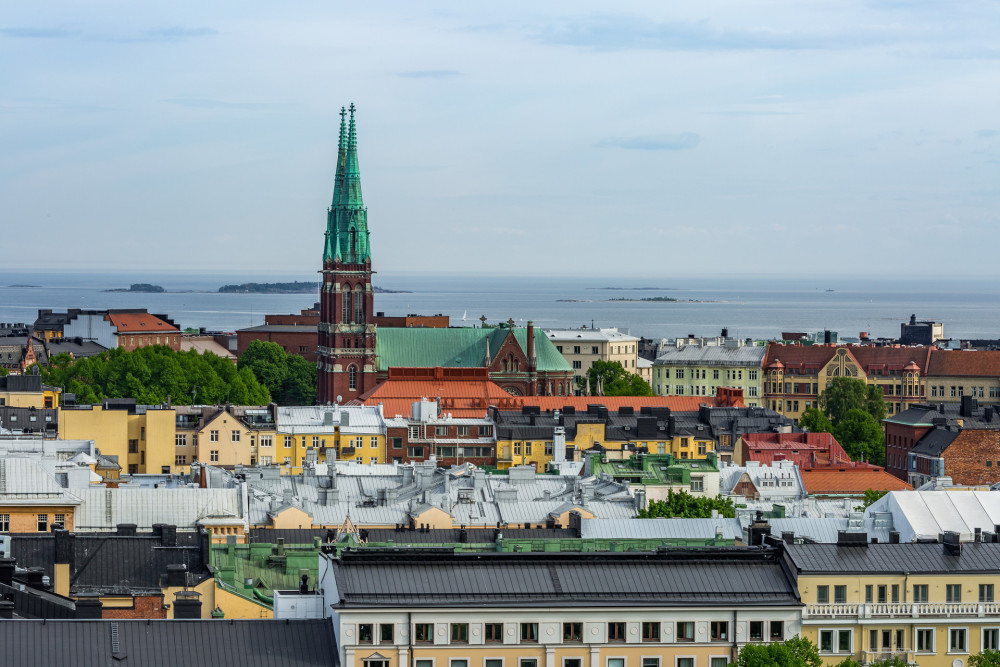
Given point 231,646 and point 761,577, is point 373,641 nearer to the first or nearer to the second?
point 231,646

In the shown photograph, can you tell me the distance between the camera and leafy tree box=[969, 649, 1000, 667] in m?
41.1

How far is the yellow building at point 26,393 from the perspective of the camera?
352ft

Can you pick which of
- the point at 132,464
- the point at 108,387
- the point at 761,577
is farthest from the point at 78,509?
the point at 108,387

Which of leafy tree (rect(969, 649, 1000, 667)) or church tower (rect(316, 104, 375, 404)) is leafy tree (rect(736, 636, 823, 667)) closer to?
leafy tree (rect(969, 649, 1000, 667))

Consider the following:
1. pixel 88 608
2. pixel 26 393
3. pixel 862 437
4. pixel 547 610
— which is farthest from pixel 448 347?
pixel 547 610

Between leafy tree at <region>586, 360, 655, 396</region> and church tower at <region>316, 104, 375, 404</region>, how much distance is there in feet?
56.4

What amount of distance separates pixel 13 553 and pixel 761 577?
19094 mm

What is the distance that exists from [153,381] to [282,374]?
3082 centimetres

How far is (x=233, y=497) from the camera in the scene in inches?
2645

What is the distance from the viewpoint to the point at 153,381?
456 ft

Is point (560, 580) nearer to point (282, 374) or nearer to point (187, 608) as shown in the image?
point (187, 608)

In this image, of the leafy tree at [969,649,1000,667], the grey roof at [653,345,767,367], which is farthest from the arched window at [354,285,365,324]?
the leafy tree at [969,649,1000,667]

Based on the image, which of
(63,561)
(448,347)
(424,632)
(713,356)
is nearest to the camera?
(424,632)

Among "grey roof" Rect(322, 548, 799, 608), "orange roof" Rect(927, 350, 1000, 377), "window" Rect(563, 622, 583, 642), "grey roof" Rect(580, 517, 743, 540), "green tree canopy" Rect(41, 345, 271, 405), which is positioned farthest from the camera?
"orange roof" Rect(927, 350, 1000, 377)
